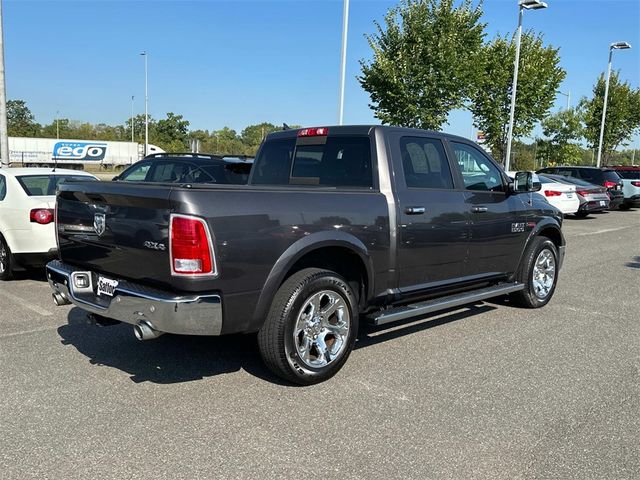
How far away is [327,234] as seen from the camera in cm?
397

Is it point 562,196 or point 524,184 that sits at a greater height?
point 524,184

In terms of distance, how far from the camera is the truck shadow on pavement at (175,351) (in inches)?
167

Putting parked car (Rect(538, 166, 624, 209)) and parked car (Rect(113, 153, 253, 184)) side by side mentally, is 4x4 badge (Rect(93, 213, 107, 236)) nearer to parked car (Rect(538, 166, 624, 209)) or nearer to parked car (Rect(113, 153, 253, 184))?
parked car (Rect(113, 153, 253, 184))

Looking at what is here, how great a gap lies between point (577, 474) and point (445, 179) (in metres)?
2.80

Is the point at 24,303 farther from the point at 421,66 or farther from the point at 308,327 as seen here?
the point at 421,66

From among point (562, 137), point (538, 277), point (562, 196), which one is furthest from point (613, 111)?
point (538, 277)

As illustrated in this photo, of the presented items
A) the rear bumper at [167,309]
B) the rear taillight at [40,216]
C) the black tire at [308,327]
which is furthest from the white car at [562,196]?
the rear bumper at [167,309]

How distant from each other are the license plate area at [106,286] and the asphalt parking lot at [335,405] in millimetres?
652

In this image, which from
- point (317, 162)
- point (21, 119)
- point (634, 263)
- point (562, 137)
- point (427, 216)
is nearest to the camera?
point (427, 216)

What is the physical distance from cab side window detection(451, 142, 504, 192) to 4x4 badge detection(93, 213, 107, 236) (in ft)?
10.4

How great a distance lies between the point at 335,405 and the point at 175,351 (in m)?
1.66

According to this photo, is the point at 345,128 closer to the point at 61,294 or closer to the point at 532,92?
the point at 61,294

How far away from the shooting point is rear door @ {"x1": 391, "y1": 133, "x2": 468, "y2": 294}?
4.60 m

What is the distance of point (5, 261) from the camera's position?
23.5 feet
